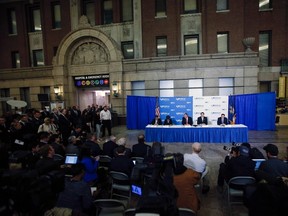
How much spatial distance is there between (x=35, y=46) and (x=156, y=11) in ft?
38.2

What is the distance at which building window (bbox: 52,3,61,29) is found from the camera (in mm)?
15916

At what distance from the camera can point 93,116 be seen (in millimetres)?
11891

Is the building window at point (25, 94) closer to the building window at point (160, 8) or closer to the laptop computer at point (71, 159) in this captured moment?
the building window at point (160, 8)

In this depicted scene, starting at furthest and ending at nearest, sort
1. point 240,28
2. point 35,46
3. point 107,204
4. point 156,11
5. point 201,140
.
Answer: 1. point 35,46
2. point 156,11
3. point 240,28
4. point 201,140
5. point 107,204

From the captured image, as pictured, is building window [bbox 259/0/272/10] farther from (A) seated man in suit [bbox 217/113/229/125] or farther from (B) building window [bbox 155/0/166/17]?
(A) seated man in suit [bbox 217/113/229/125]

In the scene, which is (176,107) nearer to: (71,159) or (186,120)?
(186,120)

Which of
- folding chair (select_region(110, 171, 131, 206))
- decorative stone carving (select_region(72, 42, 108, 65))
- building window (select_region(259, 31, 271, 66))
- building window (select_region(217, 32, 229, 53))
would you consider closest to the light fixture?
decorative stone carving (select_region(72, 42, 108, 65))

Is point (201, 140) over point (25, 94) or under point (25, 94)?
under

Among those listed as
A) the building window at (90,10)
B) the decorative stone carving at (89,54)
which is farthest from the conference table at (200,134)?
the building window at (90,10)

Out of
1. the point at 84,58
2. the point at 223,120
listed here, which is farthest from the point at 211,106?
the point at 84,58

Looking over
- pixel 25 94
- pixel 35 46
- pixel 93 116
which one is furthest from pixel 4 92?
pixel 93 116

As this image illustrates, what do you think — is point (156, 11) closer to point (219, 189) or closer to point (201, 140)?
point (201, 140)

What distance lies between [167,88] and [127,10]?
753cm

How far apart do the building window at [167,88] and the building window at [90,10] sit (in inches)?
321
